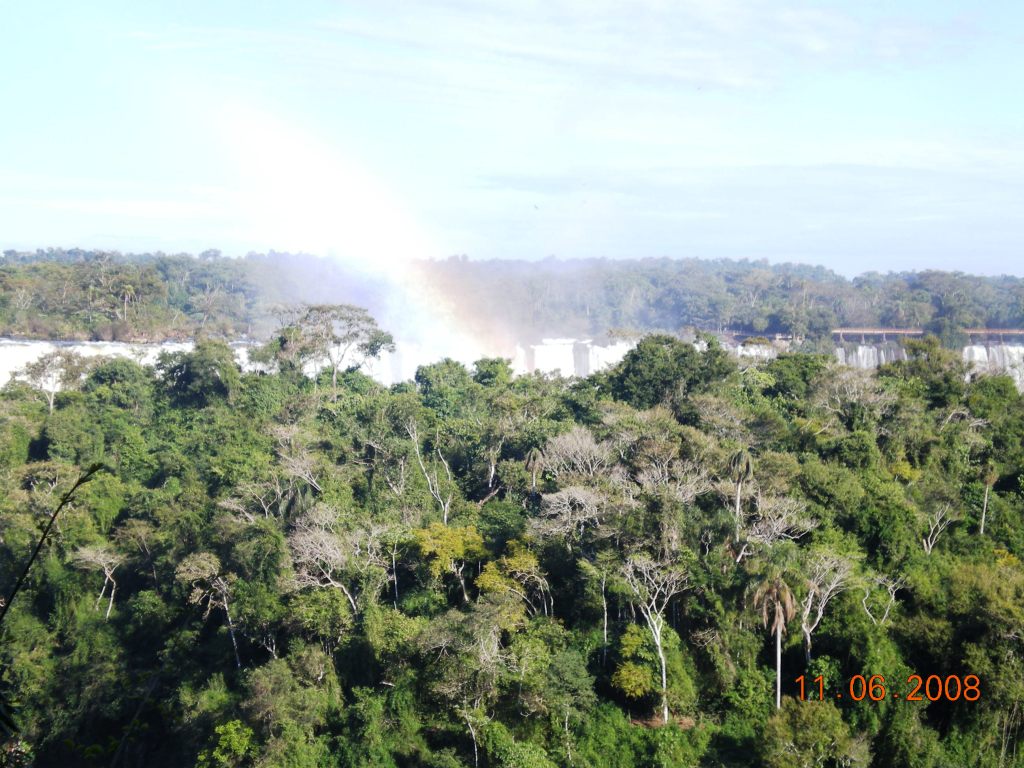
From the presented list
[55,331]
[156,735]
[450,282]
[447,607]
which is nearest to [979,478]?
[447,607]

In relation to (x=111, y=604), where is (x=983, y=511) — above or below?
above

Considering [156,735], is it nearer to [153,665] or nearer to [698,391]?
[153,665]

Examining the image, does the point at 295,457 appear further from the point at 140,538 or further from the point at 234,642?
the point at 234,642

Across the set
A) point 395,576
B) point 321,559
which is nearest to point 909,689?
point 395,576

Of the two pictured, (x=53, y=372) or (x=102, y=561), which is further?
(x=53, y=372)

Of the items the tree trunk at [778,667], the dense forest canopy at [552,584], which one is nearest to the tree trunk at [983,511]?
the dense forest canopy at [552,584]

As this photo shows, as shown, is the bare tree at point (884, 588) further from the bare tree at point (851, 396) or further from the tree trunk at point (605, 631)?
the bare tree at point (851, 396)

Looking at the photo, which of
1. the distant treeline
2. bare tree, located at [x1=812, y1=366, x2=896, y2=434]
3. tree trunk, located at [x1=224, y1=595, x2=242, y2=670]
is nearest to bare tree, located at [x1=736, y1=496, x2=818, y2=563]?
bare tree, located at [x1=812, y1=366, x2=896, y2=434]

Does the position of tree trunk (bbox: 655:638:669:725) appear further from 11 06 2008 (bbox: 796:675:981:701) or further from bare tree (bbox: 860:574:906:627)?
bare tree (bbox: 860:574:906:627)
